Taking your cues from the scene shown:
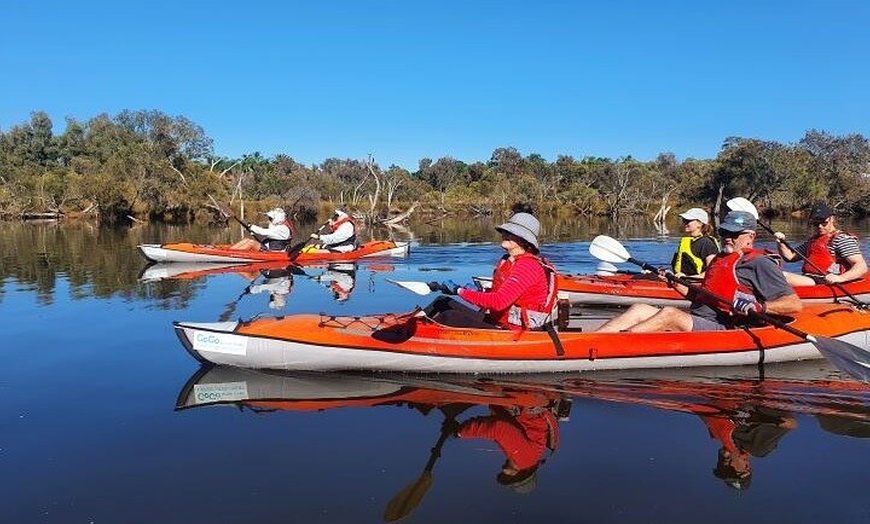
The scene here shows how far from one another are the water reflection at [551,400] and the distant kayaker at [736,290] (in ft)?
1.45

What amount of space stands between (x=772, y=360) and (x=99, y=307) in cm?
845

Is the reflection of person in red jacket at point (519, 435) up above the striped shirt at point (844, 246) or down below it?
below

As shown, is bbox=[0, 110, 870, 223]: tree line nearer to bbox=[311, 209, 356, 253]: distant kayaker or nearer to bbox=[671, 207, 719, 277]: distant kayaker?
bbox=[311, 209, 356, 253]: distant kayaker

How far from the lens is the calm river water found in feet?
12.2

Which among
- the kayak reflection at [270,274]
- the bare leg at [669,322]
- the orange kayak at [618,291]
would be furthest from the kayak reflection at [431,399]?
the kayak reflection at [270,274]

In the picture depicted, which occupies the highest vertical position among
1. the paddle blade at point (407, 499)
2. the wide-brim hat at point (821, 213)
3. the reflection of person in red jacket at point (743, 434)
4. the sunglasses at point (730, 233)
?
the wide-brim hat at point (821, 213)

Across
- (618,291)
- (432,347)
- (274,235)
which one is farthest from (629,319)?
(274,235)

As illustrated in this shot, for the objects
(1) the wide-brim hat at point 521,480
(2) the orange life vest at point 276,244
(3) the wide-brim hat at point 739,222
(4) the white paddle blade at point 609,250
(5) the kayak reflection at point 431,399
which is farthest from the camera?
(2) the orange life vest at point 276,244

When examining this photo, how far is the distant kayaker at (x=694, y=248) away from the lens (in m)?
8.80

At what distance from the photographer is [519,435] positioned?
4.73 m

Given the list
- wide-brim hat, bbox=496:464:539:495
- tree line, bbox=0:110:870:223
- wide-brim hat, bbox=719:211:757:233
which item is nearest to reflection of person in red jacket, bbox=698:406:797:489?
wide-brim hat, bbox=496:464:539:495

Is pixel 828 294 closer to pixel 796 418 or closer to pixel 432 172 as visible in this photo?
pixel 796 418

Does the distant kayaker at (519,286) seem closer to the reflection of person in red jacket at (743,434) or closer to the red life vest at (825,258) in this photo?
the reflection of person in red jacket at (743,434)

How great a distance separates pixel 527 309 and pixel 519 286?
326 millimetres
